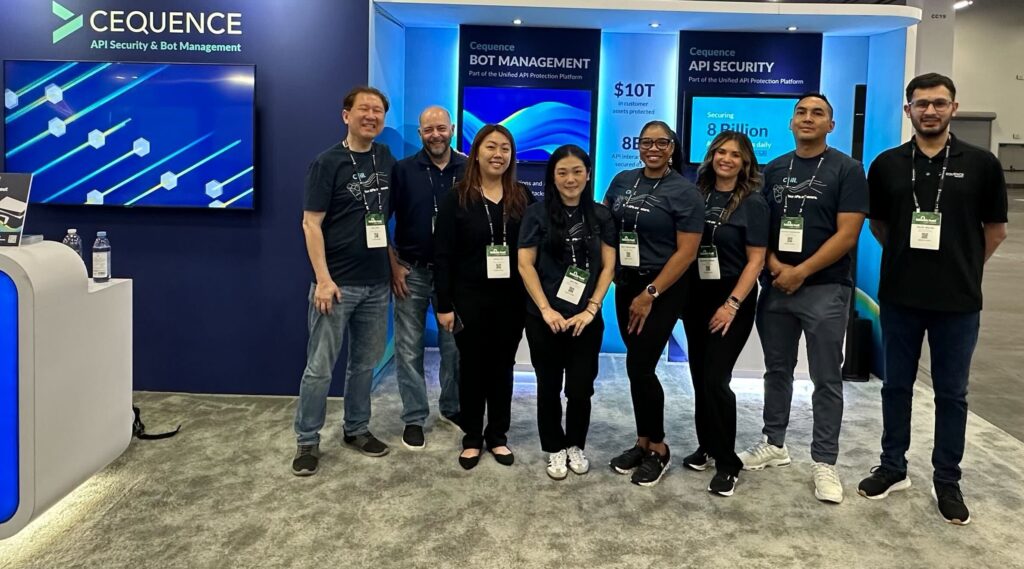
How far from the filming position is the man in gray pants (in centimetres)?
279

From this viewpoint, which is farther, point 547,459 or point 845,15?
point 845,15

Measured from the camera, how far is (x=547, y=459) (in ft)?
10.7

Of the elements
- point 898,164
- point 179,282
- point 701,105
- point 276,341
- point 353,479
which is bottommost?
point 353,479

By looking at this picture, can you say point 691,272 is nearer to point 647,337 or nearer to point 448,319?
point 647,337

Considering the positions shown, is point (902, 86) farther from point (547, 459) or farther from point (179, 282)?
point (179, 282)

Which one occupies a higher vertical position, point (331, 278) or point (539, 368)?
point (331, 278)

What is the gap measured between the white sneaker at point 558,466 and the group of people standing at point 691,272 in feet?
0.04

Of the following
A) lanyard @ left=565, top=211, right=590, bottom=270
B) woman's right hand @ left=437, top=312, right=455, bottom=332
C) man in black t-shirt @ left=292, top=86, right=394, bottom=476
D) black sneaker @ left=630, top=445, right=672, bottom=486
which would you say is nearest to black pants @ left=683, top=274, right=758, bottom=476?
black sneaker @ left=630, top=445, right=672, bottom=486

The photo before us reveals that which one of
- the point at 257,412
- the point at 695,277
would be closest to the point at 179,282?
the point at 257,412

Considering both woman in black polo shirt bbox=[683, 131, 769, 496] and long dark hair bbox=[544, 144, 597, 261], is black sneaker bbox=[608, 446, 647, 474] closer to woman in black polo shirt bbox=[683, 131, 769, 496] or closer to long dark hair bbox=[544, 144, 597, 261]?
woman in black polo shirt bbox=[683, 131, 769, 496]

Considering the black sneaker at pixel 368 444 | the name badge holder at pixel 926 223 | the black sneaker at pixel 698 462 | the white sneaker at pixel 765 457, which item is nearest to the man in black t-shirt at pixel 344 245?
the black sneaker at pixel 368 444

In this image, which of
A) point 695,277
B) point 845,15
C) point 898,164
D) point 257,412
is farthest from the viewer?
point 845,15

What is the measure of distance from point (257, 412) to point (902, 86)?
420cm

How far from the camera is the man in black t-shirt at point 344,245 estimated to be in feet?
9.96
